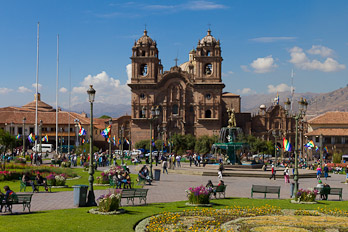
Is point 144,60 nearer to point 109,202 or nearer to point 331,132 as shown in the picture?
point 331,132

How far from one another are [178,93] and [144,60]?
811 centimetres

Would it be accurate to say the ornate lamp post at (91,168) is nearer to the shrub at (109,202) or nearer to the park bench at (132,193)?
the park bench at (132,193)

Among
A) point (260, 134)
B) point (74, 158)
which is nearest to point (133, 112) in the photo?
point (260, 134)

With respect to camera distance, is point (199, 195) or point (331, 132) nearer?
point (199, 195)

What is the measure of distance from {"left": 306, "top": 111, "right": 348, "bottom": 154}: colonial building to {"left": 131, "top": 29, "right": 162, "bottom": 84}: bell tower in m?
28.1

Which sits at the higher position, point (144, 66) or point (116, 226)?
point (144, 66)

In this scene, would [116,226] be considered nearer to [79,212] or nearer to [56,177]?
[79,212]

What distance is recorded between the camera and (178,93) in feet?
281

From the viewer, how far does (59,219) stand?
15664 mm

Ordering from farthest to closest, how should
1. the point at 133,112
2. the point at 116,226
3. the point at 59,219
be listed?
the point at 133,112
the point at 59,219
the point at 116,226

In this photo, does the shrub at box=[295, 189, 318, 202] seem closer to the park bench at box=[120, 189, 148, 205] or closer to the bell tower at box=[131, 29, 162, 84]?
the park bench at box=[120, 189, 148, 205]

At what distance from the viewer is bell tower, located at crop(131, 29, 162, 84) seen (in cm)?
8538

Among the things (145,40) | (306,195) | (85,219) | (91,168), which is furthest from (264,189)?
(145,40)

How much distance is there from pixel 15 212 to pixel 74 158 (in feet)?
100
